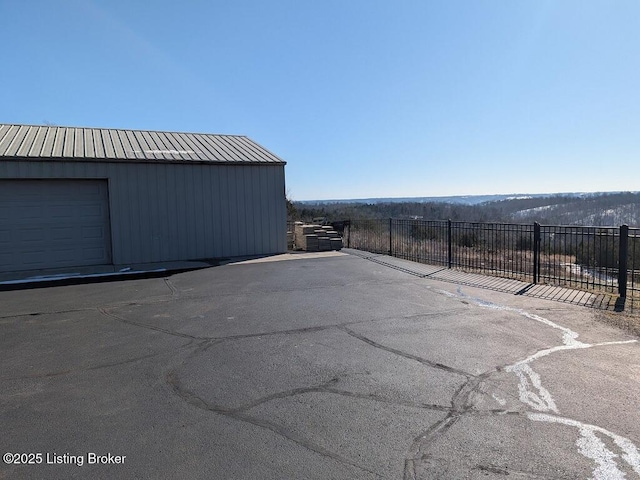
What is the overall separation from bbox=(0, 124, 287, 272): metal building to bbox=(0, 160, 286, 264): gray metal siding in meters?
0.03

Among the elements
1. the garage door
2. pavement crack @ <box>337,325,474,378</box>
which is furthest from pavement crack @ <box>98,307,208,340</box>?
the garage door

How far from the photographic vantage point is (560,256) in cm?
1370

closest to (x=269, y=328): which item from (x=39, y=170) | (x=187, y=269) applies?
(x=187, y=269)

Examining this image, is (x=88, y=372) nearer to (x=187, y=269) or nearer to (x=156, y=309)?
(x=156, y=309)

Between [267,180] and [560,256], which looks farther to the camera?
[267,180]

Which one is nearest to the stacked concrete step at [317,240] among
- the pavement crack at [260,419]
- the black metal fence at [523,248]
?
the black metal fence at [523,248]

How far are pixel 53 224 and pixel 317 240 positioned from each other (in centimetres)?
872

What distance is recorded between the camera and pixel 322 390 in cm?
475

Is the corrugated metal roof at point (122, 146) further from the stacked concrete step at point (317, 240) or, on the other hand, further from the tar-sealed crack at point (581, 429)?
the tar-sealed crack at point (581, 429)

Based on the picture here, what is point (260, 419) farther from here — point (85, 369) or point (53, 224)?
point (53, 224)

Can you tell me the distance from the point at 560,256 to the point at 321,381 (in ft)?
36.9

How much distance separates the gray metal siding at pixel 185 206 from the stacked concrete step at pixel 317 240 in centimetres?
101

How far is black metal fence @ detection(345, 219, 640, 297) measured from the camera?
400 inches

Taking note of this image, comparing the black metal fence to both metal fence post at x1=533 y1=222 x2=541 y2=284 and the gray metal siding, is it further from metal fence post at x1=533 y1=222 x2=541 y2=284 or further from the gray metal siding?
the gray metal siding
